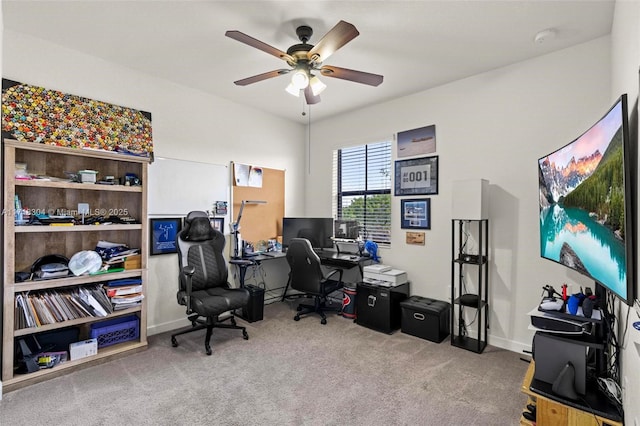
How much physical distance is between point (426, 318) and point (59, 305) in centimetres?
335

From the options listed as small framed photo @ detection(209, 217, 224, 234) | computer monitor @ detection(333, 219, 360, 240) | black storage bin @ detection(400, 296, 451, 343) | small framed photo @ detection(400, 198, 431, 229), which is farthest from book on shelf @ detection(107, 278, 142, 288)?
small framed photo @ detection(400, 198, 431, 229)

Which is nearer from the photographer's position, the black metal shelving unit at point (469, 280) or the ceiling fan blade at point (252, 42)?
the ceiling fan blade at point (252, 42)

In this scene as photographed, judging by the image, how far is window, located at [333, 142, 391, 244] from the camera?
417cm

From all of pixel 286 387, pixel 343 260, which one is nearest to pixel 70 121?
pixel 286 387

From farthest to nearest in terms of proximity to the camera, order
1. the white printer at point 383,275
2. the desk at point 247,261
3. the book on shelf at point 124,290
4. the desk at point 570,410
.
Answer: the desk at point 247,261
the white printer at point 383,275
the book on shelf at point 124,290
the desk at point 570,410

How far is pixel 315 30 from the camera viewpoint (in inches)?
98.3

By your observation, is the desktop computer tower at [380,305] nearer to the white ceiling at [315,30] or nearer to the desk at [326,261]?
the desk at [326,261]

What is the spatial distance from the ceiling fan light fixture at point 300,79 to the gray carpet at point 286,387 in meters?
2.37

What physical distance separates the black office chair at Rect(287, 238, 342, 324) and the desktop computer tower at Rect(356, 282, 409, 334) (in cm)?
37

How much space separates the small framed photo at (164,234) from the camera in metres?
3.38

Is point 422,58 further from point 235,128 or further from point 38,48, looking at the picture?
point 38,48

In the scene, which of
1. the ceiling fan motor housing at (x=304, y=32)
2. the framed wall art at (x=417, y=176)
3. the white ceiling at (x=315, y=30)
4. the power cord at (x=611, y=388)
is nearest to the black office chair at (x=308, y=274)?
the framed wall art at (x=417, y=176)

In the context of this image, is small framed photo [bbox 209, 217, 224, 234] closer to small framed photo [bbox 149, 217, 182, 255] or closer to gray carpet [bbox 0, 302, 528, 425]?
small framed photo [bbox 149, 217, 182, 255]

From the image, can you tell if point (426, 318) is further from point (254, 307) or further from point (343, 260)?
point (254, 307)
